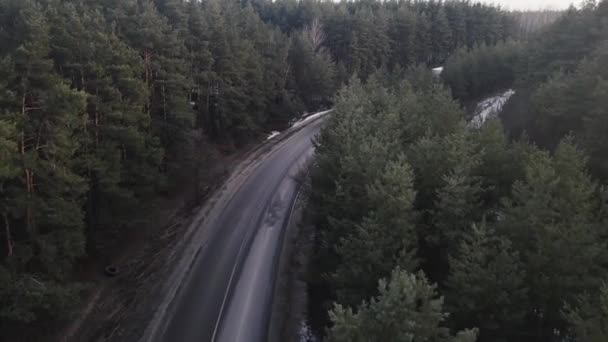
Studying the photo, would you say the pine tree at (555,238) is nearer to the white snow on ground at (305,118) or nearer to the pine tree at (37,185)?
the pine tree at (37,185)

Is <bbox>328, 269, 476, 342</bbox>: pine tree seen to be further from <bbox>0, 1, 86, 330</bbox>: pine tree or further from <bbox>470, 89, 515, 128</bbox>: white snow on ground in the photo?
<bbox>470, 89, 515, 128</bbox>: white snow on ground

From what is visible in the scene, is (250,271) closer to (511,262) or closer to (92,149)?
(92,149)

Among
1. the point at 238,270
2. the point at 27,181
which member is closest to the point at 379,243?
the point at 238,270

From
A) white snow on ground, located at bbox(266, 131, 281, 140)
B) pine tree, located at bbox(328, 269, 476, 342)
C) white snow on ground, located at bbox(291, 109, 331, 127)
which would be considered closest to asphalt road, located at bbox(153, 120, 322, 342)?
white snow on ground, located at bbox(266, 131, 281, 140)

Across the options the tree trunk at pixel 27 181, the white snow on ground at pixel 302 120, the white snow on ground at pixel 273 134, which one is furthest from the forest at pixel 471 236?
the white snow on ground at pixel 302 120

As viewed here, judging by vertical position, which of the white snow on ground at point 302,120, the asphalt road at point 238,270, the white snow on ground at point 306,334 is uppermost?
the white snow on ground at point 302,120
